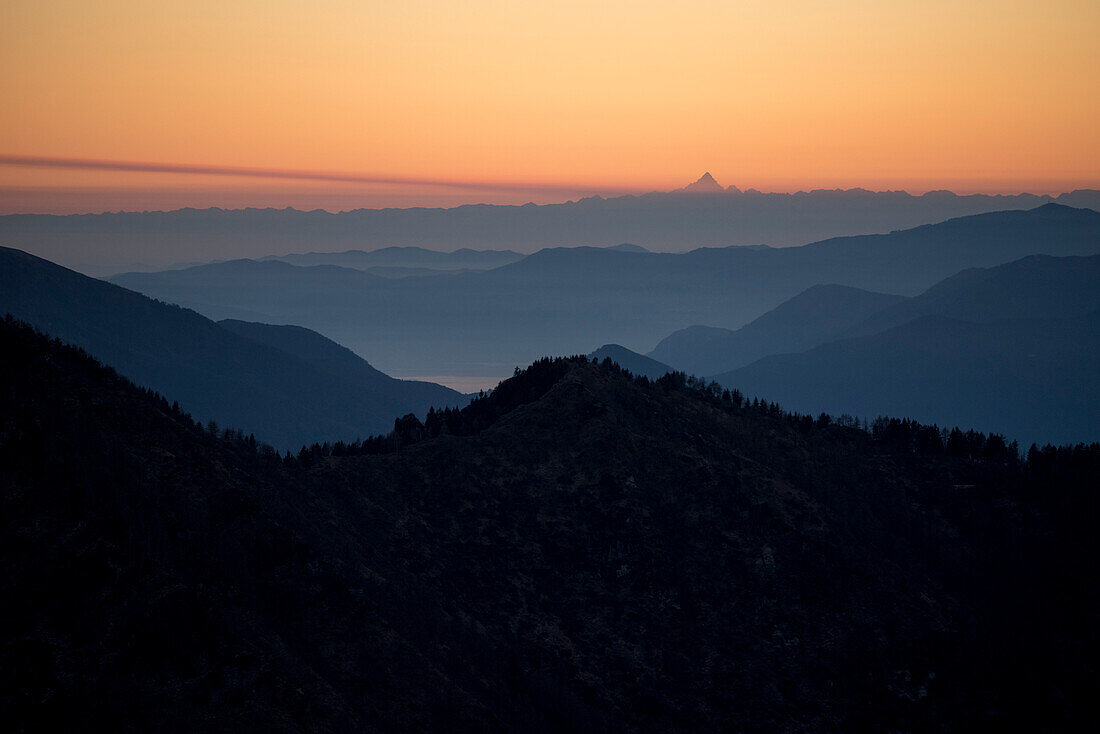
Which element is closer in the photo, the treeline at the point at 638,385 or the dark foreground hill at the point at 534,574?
the dark foreground hill at the point at 534,574

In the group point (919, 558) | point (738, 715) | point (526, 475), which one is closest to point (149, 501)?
point (526, 475)

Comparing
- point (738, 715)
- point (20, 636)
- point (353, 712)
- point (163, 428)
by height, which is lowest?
point (738, 715)

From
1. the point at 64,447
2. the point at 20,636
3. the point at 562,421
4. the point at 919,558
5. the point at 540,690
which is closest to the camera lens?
the point at 20,636

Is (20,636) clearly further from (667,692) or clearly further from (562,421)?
(562,421)

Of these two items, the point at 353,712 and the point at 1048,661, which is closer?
the point at 353,712

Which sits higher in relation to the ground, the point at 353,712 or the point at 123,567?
the point at 123,567

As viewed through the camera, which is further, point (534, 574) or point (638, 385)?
point (638, 385)

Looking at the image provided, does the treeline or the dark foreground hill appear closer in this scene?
the dark foreground hill

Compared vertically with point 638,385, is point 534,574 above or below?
below
